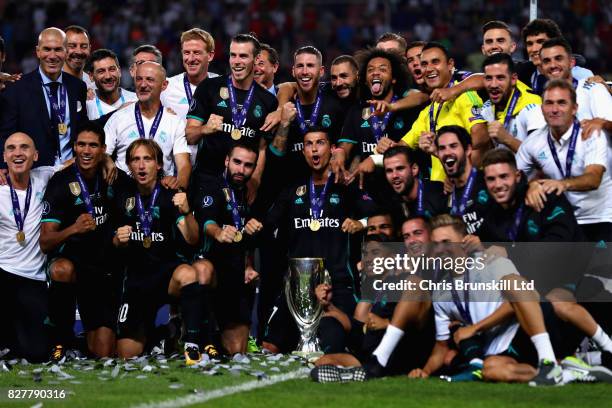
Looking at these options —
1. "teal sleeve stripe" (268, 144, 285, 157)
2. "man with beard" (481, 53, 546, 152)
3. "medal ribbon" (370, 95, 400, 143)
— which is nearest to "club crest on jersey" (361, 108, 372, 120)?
"medal ribbon" (370, 95, 400, 143)

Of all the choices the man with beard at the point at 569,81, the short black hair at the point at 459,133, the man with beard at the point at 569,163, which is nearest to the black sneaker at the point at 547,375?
the man with beard at the point at 569,163

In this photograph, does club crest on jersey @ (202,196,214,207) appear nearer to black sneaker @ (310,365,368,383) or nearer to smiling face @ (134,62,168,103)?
smiling face @ (134,62,168,103)

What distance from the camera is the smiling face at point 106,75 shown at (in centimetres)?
1023

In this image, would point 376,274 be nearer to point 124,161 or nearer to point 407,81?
point 407,81

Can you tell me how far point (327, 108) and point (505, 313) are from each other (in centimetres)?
259

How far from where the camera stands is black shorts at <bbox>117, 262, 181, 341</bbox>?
29.8 ft

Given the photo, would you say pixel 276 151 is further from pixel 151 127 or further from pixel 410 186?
pixel 410 186

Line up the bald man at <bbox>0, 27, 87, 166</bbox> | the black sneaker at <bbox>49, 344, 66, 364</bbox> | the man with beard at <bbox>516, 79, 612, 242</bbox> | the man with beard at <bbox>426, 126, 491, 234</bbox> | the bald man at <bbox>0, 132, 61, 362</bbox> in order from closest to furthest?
1. the man with beard at <bbox>516, 79, 612, 242</bbox>
2. the man with beard at <bbox>426, 126, 491, 234</bbox>
3. the black sneaker at <bbox>49, 344, 66, 364</bbox>
4. the bald man at <bbox>0, 132, 61, 362</bbox>
5. the bald man at <bbox>0, 27, 87, 166</bbox>

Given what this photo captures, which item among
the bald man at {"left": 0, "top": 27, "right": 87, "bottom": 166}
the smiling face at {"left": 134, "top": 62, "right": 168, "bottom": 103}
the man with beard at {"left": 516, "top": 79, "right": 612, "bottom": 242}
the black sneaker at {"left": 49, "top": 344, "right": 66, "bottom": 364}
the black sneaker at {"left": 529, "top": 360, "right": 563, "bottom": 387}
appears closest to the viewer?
the black sneaker at {"left": 529, "top": 360, "right": 563, "bottom": 387}

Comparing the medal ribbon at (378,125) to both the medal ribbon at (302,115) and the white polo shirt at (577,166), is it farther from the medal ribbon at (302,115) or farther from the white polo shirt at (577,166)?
the white polo shirt at (577,166)

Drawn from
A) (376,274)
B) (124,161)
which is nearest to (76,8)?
(124,161)

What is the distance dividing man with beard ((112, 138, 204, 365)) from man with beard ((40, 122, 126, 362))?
0.13m

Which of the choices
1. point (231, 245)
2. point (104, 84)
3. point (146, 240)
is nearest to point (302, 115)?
point (231, 245)

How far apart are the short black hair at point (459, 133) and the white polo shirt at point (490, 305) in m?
0.97
